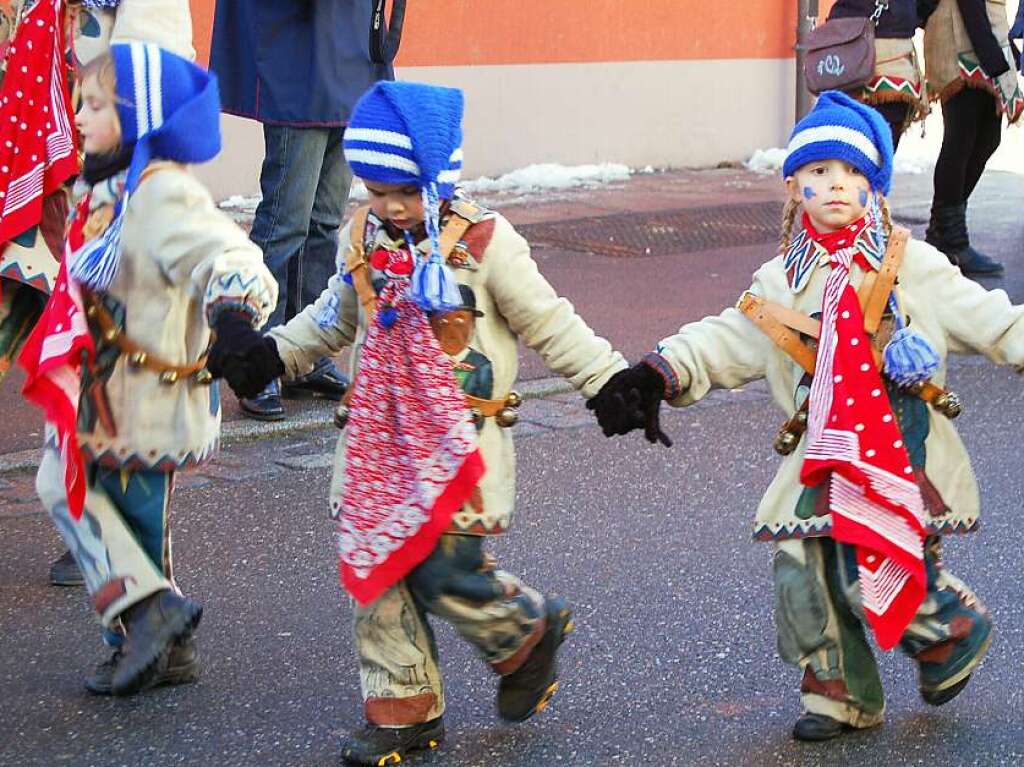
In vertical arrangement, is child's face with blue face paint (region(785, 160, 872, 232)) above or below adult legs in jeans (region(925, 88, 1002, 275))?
above

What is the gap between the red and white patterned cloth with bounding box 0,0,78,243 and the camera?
4730 millimetres

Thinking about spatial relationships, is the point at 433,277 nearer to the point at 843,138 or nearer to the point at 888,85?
the point at 843,138

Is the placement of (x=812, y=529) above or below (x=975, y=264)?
above

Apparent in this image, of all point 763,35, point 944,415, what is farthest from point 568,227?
point 944,415

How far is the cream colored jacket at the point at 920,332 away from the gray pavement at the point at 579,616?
49 centimetres

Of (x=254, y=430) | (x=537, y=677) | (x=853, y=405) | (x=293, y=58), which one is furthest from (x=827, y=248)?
(x=293, y=58)

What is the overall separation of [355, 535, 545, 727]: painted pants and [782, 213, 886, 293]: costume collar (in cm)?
86

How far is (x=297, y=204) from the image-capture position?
6637mm

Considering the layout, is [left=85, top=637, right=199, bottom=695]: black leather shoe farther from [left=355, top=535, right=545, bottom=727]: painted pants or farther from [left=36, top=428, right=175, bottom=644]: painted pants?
[left=355, top=535, right=545, bottom=727]: painted pants

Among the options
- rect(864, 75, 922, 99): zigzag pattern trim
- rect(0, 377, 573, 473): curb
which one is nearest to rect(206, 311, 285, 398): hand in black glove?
rect(0, 377, 573, 473): curb

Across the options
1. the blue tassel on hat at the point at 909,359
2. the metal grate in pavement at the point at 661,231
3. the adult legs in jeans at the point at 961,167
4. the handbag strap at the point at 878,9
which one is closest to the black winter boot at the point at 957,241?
the adult legs in jeans at the point at 961,167

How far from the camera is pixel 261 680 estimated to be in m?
4.25

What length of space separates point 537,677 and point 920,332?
106 cm

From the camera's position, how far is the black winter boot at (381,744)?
12.3 ft
